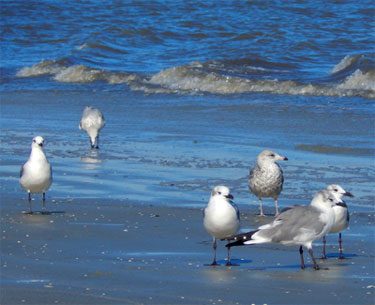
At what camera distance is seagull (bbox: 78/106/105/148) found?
13.0 meters

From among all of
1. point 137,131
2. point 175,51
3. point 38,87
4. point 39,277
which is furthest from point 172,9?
point 39,277

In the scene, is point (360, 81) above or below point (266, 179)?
above

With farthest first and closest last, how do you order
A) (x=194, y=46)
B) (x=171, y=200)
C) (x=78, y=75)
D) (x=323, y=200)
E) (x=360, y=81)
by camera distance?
(x=194, y=46) < (x=78, y=75) < (x=360, y=81) < (x=171, y=200) < (x=323, y=200)

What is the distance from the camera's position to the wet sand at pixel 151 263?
584 centimetres

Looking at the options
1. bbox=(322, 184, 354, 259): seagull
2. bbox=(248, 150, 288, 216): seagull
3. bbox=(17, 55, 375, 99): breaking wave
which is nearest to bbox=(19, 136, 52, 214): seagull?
bbox=(248, 150, 288, 216): seagull

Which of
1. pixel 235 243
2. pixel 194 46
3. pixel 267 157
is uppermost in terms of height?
pixel 194 46

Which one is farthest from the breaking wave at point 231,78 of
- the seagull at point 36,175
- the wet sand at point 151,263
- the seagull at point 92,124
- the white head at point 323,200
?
the white head at point 323,200

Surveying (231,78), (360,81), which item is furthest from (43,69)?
(360,81)

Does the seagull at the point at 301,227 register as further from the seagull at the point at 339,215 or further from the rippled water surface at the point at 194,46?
the rippled water surface at the point at 194,46

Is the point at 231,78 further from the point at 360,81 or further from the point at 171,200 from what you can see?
the point at 171,200

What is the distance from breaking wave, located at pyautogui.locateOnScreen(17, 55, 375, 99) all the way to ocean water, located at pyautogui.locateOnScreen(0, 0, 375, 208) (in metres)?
0.04

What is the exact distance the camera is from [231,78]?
1958cm

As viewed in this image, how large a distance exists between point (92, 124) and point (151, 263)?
669 cm

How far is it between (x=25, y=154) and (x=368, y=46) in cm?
1443
